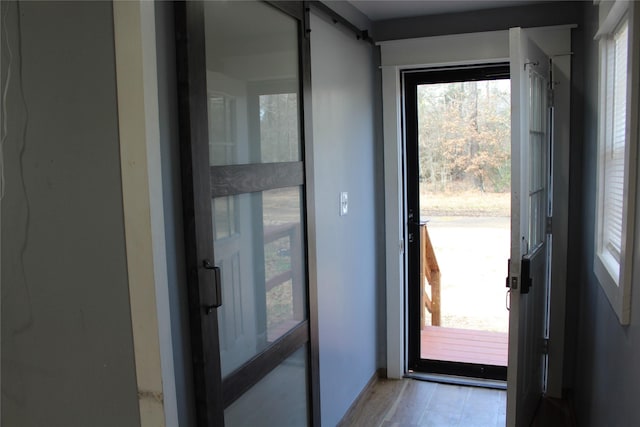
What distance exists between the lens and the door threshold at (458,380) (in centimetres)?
343

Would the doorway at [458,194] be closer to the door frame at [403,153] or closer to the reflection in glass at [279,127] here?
the door frame at [403,153]

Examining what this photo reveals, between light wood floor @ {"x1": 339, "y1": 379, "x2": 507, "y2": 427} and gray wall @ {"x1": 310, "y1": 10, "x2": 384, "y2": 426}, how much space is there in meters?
0.11

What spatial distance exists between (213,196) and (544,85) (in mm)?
2054

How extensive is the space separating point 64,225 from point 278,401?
3.33ft

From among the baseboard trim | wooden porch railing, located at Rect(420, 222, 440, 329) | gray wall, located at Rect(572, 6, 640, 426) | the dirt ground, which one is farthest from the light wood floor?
the dirt ground

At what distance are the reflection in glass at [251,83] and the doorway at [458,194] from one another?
5.08ft

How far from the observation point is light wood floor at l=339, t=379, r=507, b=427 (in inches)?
117

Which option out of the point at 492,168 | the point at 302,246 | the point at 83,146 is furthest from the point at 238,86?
the point at 492,168

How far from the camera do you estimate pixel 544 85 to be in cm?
287

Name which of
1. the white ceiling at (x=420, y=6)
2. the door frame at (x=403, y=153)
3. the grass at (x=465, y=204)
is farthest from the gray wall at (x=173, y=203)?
the grass at (x=465, y=204)

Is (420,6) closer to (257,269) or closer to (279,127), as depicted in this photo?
(279,127)

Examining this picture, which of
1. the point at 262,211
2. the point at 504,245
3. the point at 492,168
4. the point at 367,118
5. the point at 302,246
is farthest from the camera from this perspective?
the point at 504,245

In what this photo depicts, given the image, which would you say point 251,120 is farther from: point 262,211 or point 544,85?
point 544,85

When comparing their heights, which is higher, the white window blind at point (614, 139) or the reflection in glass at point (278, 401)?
the white window blind at point (614, 139)
